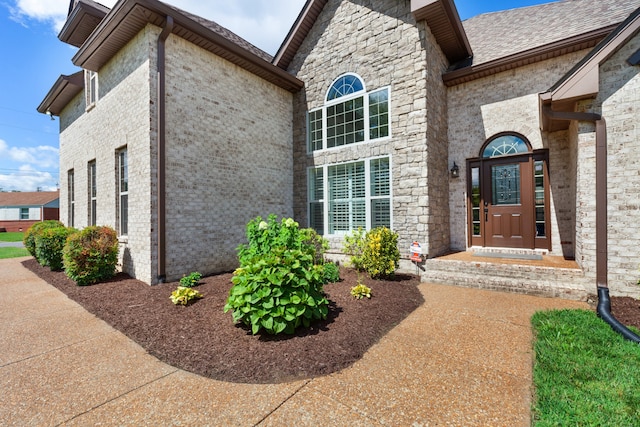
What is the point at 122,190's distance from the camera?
23.1 feet

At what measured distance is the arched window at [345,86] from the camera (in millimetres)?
7531

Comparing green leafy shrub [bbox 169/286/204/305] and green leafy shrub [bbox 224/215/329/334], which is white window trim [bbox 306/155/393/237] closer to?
green leafy shrub [bbox 224/215/329/334]

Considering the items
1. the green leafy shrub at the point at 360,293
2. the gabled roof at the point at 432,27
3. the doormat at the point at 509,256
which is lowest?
the green leafy shrub at the point at 360,293

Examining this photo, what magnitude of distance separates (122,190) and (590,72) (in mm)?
9543

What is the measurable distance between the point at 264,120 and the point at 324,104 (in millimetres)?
1772

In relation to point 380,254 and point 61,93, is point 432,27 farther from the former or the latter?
point 61,93

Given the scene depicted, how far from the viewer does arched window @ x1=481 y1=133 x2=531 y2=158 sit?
6.85m

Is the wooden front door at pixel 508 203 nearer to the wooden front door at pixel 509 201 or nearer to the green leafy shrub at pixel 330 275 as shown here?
the wooden front door at pixel 509 201

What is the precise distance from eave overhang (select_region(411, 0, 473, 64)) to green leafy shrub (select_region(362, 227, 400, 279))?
16.0 ft

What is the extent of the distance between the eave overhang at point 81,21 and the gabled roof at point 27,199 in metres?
30.3

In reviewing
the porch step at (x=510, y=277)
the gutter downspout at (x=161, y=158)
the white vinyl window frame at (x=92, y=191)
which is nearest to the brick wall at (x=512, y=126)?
the porch step at (x=510, y=277)

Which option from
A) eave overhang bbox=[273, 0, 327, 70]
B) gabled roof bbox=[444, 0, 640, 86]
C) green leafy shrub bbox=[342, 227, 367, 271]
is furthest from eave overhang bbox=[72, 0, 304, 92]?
gabled roof bbox=[444, 0, 640, 86]

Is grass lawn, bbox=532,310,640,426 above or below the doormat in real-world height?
below

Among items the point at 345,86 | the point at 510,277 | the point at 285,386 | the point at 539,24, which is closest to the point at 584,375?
the point at 285,386
